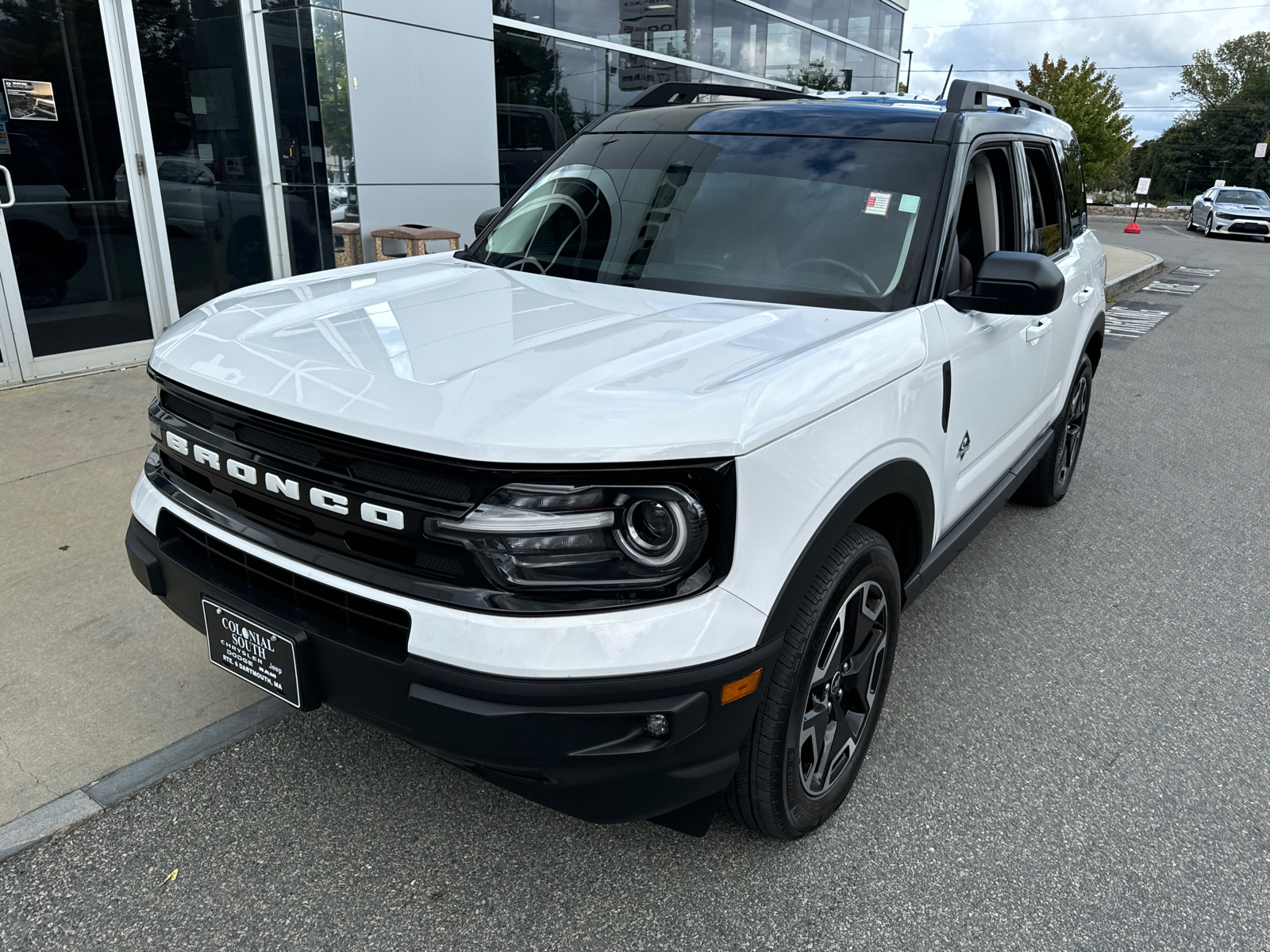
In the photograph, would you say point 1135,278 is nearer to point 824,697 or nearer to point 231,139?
point 231,139

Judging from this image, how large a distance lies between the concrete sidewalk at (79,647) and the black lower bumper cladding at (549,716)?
A: 1002mm

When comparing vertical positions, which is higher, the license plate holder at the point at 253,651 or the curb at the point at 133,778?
the license plate holder at the point at 253,651

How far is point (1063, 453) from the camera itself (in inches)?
191

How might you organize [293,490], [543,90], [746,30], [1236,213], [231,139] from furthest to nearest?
[1236,213]
[746,30]
[543,90]
[231,139]
[293,490]

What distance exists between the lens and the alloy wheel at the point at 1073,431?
15.7 feet

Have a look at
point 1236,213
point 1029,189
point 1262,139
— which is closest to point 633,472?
point 1029,189

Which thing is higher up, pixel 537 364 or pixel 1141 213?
pixel 537 364

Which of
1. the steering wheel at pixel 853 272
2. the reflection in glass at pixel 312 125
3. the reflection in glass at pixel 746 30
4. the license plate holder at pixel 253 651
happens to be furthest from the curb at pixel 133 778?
the reflection in glass at pixel 746 30

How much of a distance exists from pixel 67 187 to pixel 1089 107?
39.5 metres

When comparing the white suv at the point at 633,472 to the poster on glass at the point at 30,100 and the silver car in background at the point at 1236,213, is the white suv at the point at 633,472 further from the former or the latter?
the silver car in background at the point at 1236,213

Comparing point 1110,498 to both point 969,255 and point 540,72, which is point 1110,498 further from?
point 540,72

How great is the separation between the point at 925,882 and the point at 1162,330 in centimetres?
1054

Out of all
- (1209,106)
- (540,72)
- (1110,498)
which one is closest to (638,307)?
(1110,498)

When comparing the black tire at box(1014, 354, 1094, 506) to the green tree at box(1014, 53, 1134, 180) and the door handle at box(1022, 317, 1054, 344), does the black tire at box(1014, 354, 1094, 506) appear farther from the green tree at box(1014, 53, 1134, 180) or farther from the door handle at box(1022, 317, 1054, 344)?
the green tree at box(1014, 53, 1134, 180)
